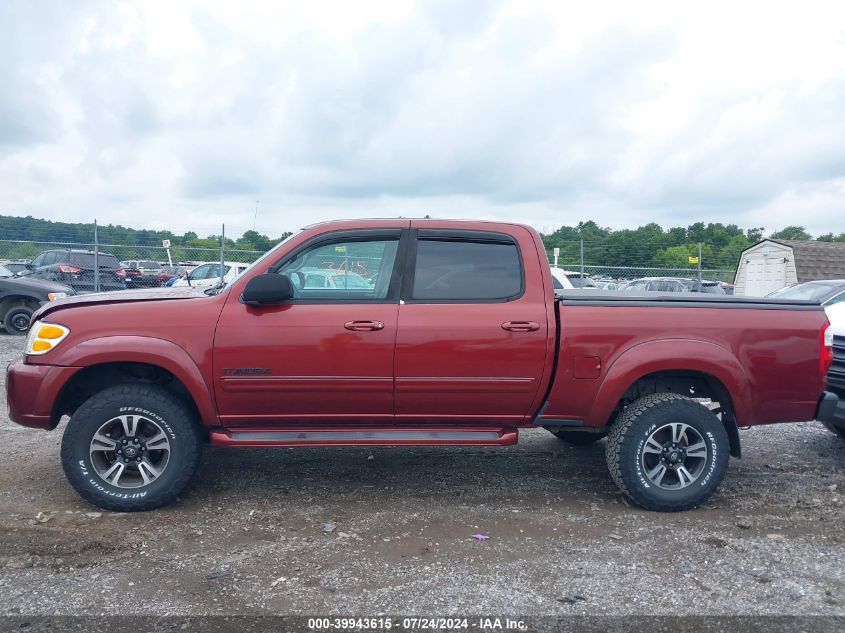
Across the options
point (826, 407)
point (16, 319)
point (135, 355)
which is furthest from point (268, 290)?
point (16, 319)

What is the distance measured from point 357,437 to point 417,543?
0.82 metres

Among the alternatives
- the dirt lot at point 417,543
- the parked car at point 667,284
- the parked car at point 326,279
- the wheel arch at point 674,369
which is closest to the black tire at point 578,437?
the dirt lot at point 417,543

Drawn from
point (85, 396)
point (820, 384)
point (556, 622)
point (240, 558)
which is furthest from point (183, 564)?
point (820, 384)

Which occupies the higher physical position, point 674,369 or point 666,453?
point 674,369

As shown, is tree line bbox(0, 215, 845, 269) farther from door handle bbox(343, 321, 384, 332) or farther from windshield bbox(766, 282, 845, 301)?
door handle bbox(343, 321, 384, 332)

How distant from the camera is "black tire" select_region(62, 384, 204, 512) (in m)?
4.22

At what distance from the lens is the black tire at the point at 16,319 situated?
42.8ft

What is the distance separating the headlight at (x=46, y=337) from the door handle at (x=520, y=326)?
2782 mm

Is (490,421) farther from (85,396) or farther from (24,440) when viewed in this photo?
(24,440)

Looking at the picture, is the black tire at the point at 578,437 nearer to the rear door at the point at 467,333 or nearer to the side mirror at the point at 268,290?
the rear door at the point at 467,333

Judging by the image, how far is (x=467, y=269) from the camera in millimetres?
4582

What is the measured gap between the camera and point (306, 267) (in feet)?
A: 15.0

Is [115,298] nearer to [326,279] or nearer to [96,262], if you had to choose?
[326,279]

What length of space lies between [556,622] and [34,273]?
54.0 ft
